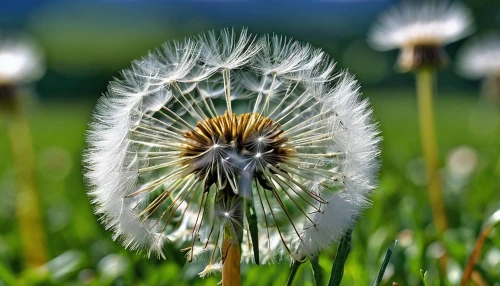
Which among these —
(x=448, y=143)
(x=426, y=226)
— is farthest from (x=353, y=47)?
(x=426, y=226)

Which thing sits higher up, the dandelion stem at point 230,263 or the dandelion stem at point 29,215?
the dandelion stem at point 29,215

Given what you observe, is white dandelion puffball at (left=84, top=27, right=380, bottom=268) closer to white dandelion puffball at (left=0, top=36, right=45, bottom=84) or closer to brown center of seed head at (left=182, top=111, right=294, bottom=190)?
brown center of seed head at (left=182, top=111, right=294, bottom=190)

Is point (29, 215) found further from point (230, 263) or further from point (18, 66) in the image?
point (230, 263)

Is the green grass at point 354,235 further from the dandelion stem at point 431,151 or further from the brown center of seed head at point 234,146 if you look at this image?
the brown center of seed head at point 234,146

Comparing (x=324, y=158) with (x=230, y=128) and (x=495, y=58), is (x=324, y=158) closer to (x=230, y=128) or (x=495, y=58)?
(x=230, y=128)

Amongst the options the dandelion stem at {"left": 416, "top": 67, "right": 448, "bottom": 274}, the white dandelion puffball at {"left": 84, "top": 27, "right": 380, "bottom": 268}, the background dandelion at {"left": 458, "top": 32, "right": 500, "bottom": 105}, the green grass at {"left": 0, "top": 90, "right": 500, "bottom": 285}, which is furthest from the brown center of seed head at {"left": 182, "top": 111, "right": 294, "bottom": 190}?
the background dandelion at {"left": 458, "top": 32, "right": 500, "bottom": 105}

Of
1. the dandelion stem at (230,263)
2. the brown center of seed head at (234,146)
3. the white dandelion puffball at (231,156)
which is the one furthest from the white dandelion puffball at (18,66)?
the dandelion stem at (230,263)
